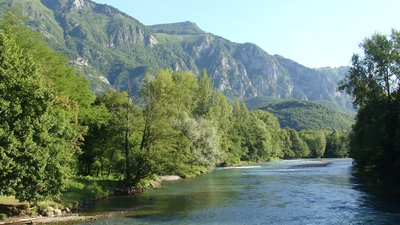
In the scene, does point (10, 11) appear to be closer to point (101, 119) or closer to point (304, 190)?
point (101, 119)

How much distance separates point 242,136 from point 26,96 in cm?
13350

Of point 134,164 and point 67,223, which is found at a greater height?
point 134,164

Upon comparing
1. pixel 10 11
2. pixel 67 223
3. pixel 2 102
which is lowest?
pixel 67 223

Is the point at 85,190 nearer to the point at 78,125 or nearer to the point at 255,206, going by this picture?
the point at 78,125

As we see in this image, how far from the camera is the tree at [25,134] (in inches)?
1217

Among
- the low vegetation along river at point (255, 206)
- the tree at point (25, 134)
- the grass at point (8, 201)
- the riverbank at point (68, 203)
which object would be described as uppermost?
→ the tree at point (25, 134)

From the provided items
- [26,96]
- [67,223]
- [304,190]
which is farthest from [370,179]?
[26,96]

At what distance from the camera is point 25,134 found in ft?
105

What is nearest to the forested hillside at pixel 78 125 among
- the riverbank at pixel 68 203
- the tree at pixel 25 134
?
the tree at pixel 25 134

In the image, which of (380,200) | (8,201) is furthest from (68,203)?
(380,200)

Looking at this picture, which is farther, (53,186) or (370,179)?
(370,179)

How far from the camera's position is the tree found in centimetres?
3091

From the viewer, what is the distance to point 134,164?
191ft

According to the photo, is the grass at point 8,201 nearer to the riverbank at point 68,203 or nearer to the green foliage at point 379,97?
the riverbank at point 68,203
